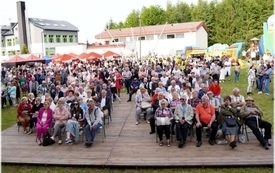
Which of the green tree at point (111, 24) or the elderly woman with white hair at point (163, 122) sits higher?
the green tree at point (111, 24)

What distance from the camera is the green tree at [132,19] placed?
215 ft

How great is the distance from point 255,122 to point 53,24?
52658mm

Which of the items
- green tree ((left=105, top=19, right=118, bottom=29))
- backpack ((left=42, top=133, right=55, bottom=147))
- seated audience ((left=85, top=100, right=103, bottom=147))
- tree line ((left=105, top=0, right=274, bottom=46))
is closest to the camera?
seated audience ((left=85, top=100, right=103, bottom=147))

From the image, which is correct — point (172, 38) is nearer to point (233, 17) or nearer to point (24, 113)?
point (233, 17)

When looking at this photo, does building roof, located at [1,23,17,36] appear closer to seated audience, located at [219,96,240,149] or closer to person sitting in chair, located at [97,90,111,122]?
person sitting in chair, located at [97,90,111,122]

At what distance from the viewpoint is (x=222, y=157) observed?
6.12 meters

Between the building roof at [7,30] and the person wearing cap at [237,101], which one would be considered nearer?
the person wearing cap at [237,101]

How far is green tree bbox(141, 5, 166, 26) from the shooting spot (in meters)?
61.7

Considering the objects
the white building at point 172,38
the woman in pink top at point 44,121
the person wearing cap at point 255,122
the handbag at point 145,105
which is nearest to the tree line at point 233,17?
the white building at point 172,38

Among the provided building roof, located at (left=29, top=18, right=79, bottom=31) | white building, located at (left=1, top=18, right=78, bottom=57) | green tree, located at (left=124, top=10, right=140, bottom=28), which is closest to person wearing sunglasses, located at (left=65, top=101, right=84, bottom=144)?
white building, located at (left=1, top=18, right=78, bottom=57)

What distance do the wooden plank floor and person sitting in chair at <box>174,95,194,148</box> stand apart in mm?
244

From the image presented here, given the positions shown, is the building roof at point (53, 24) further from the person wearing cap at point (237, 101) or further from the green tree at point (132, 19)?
the person wearing cap at point (237, 101)

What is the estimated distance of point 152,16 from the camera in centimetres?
6172

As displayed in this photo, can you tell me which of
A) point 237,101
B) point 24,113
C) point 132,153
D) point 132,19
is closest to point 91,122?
point 132,153
